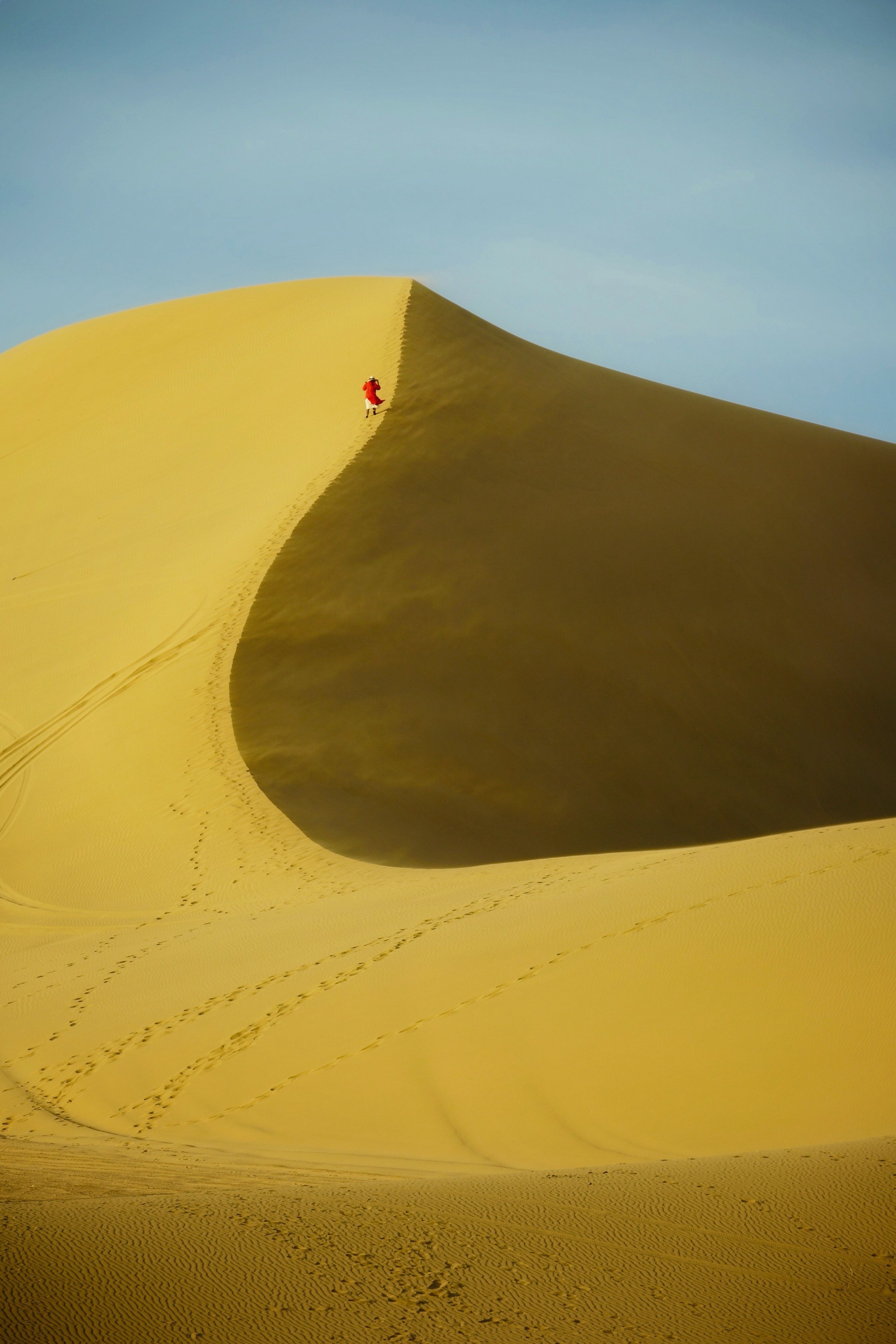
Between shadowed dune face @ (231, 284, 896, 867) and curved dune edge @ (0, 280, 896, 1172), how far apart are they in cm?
112

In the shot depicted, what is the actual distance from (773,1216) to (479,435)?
1744cm

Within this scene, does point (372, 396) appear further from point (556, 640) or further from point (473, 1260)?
point (473, 1260)

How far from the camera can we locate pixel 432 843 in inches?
496

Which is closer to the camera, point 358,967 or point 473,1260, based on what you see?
point 473,1260

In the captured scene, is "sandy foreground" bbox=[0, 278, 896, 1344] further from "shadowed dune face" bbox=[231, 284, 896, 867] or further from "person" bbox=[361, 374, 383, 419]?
"person" bbox=[361, 374, 383, 419]

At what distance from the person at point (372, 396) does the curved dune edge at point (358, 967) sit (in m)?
3.74

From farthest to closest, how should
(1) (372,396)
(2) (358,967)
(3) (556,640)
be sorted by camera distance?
1. (1) (372,396)
2. (3) (556,640)
3. (2) (358,967)

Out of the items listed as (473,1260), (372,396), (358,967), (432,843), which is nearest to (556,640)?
(432,843)

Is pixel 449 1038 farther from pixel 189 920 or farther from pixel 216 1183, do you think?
pixel 189 920

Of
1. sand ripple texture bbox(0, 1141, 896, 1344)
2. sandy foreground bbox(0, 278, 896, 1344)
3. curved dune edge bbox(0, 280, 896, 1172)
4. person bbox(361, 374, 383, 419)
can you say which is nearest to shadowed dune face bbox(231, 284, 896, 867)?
sandy foreground bbox(0, 278, 896, 1344)

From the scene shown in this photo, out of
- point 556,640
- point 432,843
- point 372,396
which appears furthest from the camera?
point 372,396

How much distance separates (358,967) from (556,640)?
30.3ft

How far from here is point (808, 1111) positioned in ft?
15.8

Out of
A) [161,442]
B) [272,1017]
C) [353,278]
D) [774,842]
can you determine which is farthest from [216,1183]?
[353,278]
